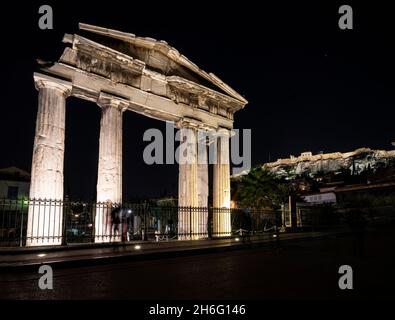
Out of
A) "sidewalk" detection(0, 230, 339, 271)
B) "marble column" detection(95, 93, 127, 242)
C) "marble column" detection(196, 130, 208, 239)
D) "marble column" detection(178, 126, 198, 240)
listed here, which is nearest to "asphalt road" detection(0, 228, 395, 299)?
"sidewalk" detection(0, 230, 339, 271)

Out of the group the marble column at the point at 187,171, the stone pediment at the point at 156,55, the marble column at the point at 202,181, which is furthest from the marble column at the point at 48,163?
the marble column at the point at 202,181

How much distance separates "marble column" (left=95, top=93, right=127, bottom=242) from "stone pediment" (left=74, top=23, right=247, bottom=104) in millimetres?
2607

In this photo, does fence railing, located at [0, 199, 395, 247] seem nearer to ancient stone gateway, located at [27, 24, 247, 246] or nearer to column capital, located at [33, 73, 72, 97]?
ancient stone gateway, located at [27, 24, 247, 246]

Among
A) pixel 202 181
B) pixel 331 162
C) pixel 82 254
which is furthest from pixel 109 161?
pixel 331 162

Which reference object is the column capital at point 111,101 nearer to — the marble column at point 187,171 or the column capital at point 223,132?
the marble column at point 187,171

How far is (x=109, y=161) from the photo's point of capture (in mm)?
15648

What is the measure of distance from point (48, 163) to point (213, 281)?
10.0 metres

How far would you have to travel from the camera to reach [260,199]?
31188mm

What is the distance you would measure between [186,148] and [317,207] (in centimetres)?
1202

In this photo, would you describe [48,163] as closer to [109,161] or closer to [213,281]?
[109,161]

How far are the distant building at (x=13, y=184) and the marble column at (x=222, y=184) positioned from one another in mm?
29732

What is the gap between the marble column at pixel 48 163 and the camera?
1277cm

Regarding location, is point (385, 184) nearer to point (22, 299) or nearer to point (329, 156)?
point (22, 299)

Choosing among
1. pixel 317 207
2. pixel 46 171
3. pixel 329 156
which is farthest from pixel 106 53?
pixel 329 156
